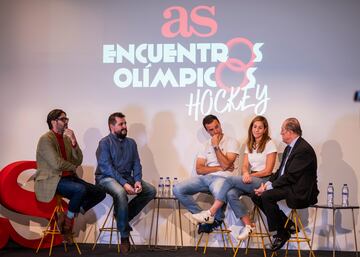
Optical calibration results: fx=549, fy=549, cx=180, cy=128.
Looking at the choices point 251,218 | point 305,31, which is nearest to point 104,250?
point 251,218

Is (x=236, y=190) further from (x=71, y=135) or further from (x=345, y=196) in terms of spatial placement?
(x=71, y=135)

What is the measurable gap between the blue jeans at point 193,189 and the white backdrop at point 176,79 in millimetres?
537

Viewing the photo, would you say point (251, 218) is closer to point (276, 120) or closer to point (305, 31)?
point (276, 120)

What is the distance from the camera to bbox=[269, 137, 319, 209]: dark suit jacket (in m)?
5.29

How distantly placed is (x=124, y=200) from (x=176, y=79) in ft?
5.65

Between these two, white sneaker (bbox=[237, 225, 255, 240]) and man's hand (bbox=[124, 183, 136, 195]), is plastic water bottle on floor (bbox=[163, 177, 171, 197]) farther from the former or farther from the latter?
white sneaker (bbox=[237, 225, 255, 240])

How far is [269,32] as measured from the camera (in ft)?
21.3

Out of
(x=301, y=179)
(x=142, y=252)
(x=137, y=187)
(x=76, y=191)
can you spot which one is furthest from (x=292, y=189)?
(x=76, y=191)

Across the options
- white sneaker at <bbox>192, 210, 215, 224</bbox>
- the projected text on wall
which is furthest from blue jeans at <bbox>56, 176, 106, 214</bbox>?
the projected text on wall

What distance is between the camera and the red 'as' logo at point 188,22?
6602mm

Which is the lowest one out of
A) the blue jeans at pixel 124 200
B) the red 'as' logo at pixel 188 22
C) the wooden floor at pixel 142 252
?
the wooden floor at pixel 142 252

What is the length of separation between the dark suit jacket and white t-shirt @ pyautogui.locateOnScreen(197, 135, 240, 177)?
2.68 ft

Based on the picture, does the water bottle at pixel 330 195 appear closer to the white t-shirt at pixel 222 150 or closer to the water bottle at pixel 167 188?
the white t-shirt at pixel 222 150

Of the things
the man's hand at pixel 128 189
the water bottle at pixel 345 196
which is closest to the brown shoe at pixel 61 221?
the man's hand at pixel 128 189
